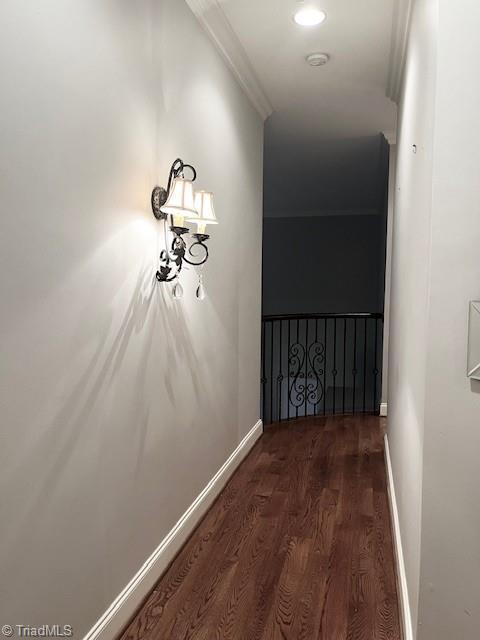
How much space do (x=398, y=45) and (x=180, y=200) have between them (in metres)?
1.86

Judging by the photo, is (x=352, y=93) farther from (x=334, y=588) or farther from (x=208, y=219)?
(x=334, y=588)

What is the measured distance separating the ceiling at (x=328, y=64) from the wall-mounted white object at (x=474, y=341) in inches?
77.9

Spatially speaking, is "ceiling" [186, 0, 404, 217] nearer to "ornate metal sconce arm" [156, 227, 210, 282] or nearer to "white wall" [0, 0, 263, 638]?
"white wall" [0, 0, 263, 638]

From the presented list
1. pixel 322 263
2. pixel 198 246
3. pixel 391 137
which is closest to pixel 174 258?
pixel 198 246

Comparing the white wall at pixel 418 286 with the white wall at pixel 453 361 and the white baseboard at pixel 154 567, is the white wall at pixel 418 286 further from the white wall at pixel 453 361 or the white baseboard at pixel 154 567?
the white baseboard at pixel 154 567

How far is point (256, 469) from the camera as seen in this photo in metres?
3.69

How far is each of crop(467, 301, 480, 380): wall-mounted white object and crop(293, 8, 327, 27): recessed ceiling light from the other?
2028 mm

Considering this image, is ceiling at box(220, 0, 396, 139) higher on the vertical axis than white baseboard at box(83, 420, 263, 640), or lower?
higher

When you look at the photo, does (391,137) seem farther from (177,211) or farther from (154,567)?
(154,567)

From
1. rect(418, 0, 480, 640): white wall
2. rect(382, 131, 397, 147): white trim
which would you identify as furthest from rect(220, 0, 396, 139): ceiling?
rect(418, 0, 480, 640): white wall

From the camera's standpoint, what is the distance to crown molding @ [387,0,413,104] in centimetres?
262

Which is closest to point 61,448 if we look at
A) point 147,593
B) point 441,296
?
point 147,593

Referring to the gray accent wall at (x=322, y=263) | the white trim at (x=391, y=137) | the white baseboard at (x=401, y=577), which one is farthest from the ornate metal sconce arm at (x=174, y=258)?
the gray accent wall at (x=322, y=263)

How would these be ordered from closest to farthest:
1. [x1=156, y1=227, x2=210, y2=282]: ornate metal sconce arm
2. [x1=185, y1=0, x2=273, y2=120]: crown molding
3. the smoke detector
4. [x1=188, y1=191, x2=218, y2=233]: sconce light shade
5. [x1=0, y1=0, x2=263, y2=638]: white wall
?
[x1=0, y1=0, x2=263, y2=638]: white wall
[x1=156, y1=227, x2=210, y2=282]: ornate metal sconce arm
[x1=188, y1=191, x2=218, y2=233]: sconce light shade
[x1=185, y1=0, x2=273, y2=120]: crown molding
the smoke detector
